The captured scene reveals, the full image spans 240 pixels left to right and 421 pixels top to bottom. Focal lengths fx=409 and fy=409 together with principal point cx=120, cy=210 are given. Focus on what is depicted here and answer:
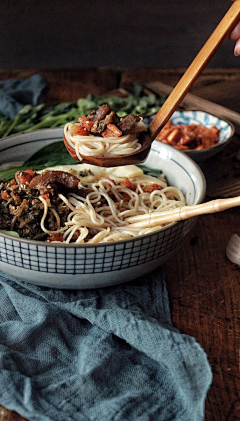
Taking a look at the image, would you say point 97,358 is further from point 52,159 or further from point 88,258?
point 52,159

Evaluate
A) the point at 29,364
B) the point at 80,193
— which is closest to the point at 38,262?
the point at 29,364

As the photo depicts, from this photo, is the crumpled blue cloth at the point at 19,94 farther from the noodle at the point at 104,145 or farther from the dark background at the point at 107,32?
the noodle at the point at 104,145

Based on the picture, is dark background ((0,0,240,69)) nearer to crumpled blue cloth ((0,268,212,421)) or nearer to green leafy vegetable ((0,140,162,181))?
green leafy vegetable ((0,140,162,181))

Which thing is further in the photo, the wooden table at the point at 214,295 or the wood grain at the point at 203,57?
the wood grain at the point at 203,57

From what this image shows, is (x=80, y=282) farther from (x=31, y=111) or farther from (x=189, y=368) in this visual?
(x=31, y=111)

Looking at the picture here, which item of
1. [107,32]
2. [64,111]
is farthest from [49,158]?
[107,32]

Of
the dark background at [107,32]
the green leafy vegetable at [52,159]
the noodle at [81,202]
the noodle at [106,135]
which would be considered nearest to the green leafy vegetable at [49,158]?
the green leafy vegetable at [52,159]

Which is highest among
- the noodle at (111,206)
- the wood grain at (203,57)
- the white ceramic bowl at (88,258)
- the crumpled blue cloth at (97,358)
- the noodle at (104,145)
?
the wood grain at (203,57)
